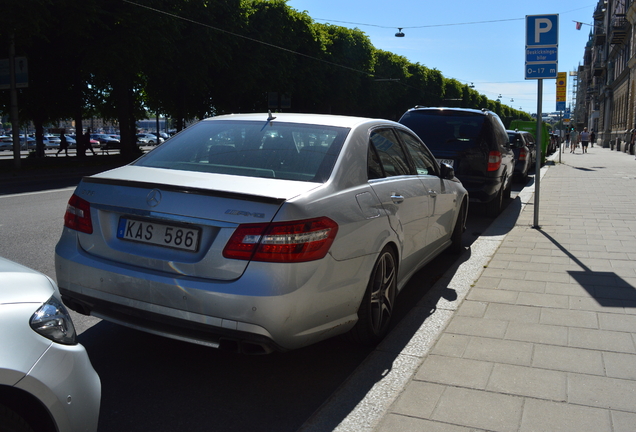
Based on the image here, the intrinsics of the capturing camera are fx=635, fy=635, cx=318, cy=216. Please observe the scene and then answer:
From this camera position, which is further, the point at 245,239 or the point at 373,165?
the point at 373,165

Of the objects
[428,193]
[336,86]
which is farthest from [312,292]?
[336,86]

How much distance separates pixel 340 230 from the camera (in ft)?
11.7

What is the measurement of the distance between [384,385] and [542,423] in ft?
2.88

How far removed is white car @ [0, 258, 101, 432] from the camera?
196 centimetres

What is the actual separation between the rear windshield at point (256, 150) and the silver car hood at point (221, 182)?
0.15 metres

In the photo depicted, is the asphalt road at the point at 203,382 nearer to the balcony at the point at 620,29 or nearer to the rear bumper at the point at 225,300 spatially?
the rear bumper at the point at 225,300

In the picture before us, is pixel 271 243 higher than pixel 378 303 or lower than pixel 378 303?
higher

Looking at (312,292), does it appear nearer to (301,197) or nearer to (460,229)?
(301,197)

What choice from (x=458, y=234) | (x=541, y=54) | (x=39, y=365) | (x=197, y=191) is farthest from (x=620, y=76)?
(x=39, y=365)

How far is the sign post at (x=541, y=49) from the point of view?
9.20m

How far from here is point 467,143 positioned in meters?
9.93

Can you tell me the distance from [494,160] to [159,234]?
7.68 metres

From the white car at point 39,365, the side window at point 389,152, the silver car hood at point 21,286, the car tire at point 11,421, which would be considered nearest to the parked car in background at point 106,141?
the side window at point 389,152

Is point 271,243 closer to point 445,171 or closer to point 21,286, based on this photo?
point 21,286
